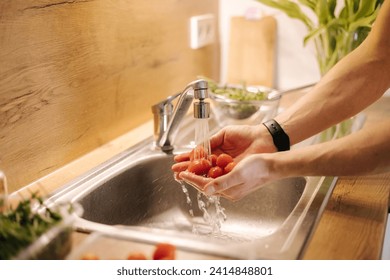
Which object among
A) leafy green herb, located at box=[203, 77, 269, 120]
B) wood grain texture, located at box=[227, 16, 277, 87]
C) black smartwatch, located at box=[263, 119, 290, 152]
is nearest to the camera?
black smartwatch, located at box=[263, 119, 290, 152]

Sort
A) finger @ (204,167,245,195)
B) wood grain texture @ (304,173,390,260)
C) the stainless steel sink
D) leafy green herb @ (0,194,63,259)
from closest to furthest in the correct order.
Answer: leafy green herb @ (0,194,63,259) → wood grain texture @ (304,173,390,260) → finger @ (204,167,245,195) → the stainless steel sink

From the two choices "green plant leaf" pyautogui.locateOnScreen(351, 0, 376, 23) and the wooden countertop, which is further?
"green plant leaf" pyautogui.locateOnScreen(351, 0, 376, 23)

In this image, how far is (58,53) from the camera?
1.14 meters

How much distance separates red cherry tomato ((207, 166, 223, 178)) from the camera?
3.50 ft

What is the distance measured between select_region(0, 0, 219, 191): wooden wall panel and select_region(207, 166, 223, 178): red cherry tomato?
0.39 metres

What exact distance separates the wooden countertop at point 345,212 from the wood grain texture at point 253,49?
Answer: 2.51 ft

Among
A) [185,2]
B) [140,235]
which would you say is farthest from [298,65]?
[140,235]

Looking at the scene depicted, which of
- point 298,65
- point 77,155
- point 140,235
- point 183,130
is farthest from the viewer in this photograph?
point 298,65

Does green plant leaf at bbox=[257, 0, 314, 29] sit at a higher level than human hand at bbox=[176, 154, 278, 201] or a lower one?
higher

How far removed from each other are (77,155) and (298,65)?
1.05m

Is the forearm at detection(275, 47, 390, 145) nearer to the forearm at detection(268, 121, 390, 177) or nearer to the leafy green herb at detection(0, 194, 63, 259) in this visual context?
the forearm at detection(268, 121, 390, 177)

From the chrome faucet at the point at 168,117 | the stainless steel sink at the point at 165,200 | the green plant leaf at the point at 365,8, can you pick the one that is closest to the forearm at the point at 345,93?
the stainless steel sink at the point at 165,200

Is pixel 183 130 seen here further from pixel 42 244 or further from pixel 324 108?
pixel 42 244

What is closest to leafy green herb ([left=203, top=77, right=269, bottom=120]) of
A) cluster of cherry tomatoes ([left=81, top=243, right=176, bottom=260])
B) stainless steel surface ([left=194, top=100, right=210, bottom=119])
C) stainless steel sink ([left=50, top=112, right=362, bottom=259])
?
stainless steel sink ([left=50, top=112, right=362, bottom=259])
